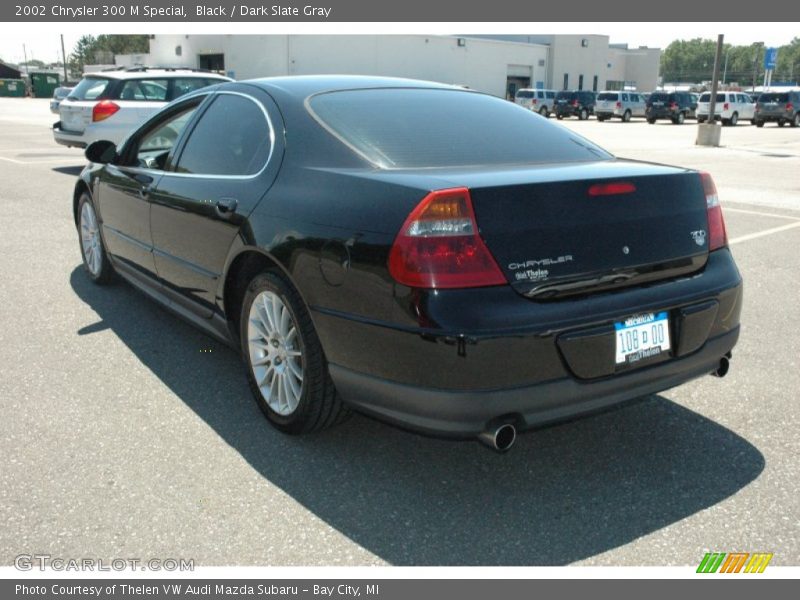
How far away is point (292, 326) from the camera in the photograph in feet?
11.1

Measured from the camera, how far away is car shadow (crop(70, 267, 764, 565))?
2.77 meters

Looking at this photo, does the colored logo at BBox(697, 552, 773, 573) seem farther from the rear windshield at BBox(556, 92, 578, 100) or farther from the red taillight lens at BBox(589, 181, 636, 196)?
the rear windshield at BBox(556, 92, 578, 100)

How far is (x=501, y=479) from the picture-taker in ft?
10.5

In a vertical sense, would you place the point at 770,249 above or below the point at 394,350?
below

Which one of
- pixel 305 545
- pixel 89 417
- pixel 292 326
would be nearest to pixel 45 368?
pixel 89 417

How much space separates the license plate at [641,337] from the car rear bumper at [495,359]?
1.1 inches

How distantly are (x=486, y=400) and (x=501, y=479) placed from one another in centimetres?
65

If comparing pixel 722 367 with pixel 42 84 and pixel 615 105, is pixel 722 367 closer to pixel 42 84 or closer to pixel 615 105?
pixel 615 105

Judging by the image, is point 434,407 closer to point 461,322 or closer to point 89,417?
point 461,322

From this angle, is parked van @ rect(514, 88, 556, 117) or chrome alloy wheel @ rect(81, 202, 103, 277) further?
parked van @ rect(514, 88, 556, 117)

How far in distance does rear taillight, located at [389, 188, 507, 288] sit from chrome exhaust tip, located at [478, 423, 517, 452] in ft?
1.66

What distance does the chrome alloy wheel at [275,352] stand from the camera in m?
3.39

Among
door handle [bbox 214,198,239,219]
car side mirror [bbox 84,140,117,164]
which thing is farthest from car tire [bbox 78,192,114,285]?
door handle [bbox 214,198,239,219]
